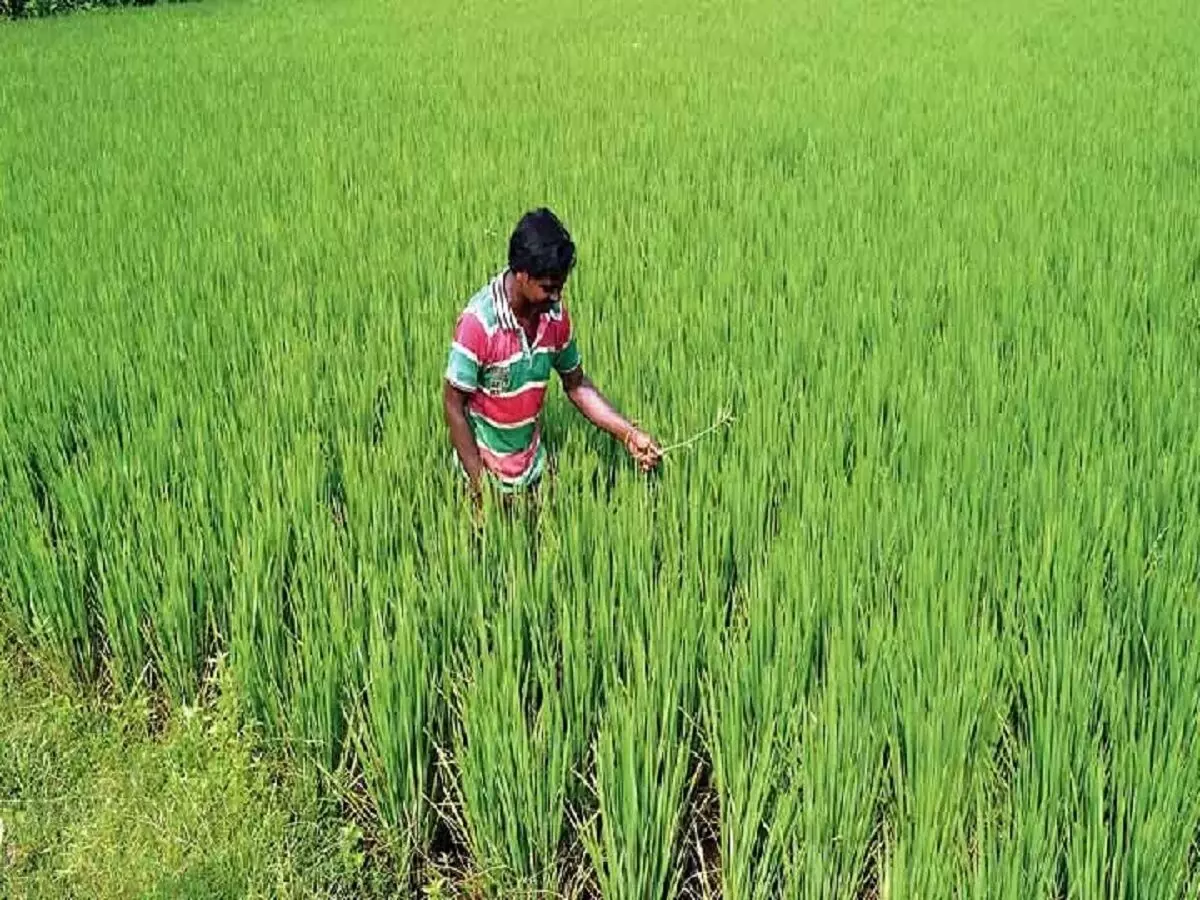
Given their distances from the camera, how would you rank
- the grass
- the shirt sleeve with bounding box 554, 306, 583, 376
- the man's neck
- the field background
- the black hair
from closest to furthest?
1. the field background
2. the grass
3. the black hair
4. the man's neck
5. the shirt sleeve with bounding box 554, 306, 583, 376

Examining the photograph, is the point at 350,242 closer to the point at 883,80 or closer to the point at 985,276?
the point at 985,276

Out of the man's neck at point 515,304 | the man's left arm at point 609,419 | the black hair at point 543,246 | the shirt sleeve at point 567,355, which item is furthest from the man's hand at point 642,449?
the black hair at point 543,246

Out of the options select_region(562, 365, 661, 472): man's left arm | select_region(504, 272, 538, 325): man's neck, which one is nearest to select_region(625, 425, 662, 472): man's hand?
select_region(562, 365, 661, 472): man's left arm

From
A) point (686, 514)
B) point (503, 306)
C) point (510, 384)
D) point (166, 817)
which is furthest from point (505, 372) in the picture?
point (166, 817)

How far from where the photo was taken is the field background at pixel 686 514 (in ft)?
4.97

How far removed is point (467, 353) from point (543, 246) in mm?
328

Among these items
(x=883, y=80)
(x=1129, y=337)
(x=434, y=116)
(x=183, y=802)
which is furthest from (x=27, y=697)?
(x=883, y=80)

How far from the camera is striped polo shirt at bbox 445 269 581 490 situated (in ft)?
7.13

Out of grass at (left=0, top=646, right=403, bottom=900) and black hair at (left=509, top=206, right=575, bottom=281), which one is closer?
grass at (left=0, top=646, right=403, bottom=900)

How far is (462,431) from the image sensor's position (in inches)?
87.0

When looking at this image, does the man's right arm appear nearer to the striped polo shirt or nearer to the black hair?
the striped polo shirt

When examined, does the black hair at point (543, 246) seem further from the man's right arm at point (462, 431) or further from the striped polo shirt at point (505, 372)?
the man's right arm at point (462, 431)

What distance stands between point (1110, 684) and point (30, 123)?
7.01m

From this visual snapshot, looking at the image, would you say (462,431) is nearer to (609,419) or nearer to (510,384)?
(510,384)
